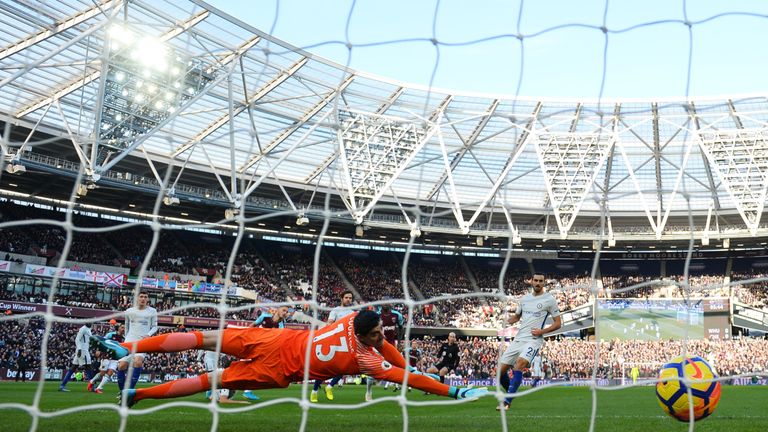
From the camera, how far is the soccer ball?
227 inches

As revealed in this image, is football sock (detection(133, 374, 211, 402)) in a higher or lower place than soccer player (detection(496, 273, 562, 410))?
lower

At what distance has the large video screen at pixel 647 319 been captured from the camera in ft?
112

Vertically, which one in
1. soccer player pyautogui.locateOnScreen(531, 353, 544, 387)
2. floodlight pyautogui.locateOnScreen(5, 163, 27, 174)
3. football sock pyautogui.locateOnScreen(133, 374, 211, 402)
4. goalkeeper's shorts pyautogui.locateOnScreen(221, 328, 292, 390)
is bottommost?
soccer player pyautogui.locateOnScreen(531, 353, 544, 387)

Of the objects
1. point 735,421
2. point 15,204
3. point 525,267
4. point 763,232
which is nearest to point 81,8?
point 15,204

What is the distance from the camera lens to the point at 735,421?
658cm

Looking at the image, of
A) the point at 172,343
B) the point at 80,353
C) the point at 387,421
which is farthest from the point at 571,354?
the point at 172,343

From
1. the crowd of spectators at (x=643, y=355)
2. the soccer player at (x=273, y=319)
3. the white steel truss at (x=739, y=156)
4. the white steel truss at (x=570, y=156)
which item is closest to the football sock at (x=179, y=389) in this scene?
the soccer player at (x=273, y=319)

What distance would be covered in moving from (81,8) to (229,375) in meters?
19.5

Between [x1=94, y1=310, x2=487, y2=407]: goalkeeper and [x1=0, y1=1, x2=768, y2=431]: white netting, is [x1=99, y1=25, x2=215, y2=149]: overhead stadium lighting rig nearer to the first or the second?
[x1=0, y1=1, x2=768, y2=431]: white netting

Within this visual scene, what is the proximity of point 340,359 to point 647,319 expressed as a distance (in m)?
33.1

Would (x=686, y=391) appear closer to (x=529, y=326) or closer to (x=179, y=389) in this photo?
(x=529, y=326)

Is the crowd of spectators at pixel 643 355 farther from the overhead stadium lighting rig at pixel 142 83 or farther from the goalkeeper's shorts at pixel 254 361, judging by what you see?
the goalkeeper's shorts at pixel 254 361

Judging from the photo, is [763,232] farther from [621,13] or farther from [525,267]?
[621,13]

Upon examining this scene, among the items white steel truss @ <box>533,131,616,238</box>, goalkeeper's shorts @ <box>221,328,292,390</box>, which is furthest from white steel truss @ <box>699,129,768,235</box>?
goalkeeper's shorts @ <box>221,328,292,390</box>
